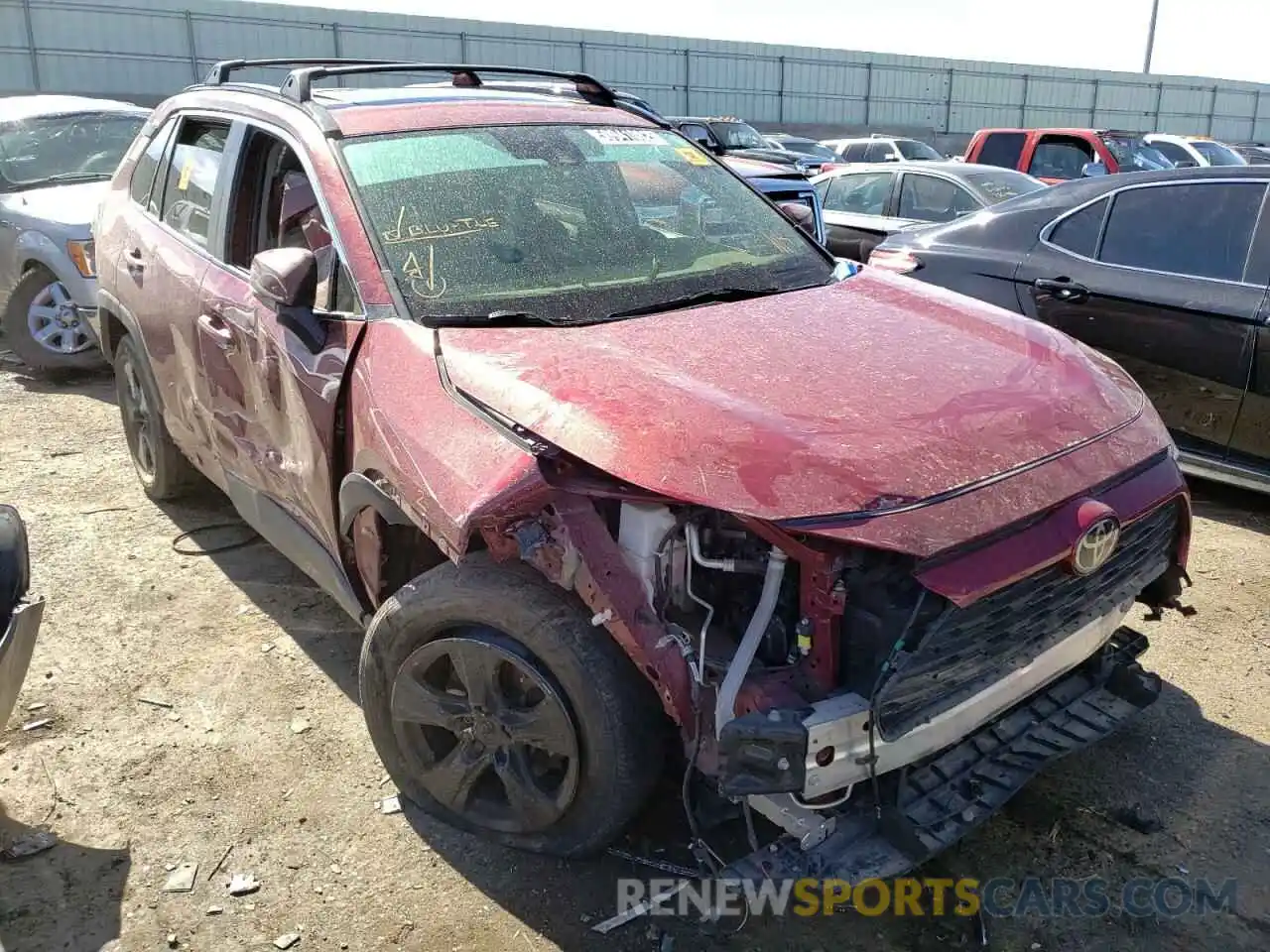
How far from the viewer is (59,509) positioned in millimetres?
5137

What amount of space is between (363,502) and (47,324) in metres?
5.62

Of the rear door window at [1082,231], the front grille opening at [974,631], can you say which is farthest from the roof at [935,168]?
the front grille opening at [974,631]

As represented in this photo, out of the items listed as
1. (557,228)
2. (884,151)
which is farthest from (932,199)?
(884,151)

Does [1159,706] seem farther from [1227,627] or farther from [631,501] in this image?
[631,501]

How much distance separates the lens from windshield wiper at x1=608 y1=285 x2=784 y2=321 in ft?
10.1

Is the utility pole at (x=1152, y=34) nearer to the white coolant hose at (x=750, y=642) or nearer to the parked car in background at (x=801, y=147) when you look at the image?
the parked car in background at (x=801, y=147)

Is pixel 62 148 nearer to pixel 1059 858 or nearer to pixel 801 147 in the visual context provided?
pixel 1059 858

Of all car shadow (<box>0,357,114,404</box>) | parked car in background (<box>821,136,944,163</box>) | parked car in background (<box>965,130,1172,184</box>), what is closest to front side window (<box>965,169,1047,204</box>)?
parked car in background (<box>965,130,1172,184</box>)

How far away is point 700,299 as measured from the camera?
3225 mm

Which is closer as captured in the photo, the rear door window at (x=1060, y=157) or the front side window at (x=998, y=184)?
the front side window at (x=998, y=184)

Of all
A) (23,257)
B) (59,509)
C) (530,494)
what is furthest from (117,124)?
(530,494)

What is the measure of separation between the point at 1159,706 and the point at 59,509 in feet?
16.1

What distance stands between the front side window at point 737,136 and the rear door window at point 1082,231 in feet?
49.5

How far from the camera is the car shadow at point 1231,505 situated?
5.03 metres
